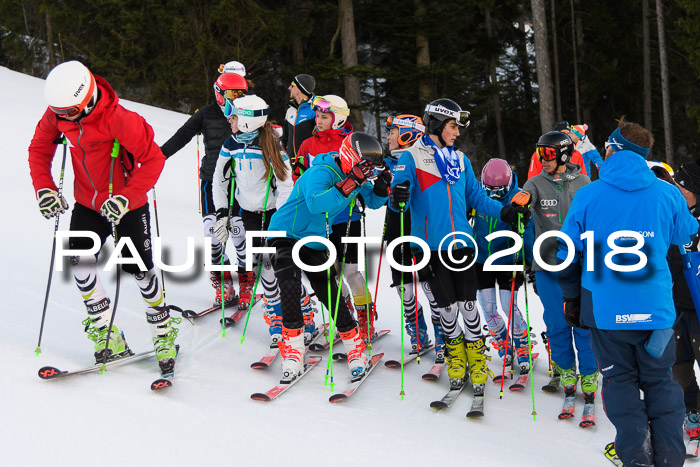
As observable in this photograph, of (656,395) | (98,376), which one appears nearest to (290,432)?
(98,376)

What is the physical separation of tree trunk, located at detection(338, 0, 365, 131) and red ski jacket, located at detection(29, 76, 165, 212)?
46.8 ft

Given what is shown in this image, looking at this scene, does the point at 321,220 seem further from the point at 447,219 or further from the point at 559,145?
the point at 559,145

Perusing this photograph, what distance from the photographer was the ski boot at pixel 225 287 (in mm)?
6504

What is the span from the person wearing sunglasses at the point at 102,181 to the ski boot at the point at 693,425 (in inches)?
139

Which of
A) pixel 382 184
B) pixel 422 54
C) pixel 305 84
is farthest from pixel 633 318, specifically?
pixel 422 54

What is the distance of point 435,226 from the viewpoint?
4844 millimetres

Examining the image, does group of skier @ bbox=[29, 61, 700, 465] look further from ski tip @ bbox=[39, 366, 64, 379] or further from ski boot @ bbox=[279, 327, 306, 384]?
ski tip @ bbox=[39, 366, 64, 379]

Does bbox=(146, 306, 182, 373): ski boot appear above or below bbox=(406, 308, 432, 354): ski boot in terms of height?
above

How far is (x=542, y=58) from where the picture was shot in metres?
16.7

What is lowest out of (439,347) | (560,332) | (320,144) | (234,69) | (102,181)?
(439,347)

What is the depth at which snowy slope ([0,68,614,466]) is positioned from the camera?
3.75 metres

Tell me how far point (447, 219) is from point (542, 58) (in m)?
13.2

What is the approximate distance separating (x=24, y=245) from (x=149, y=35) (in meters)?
16.0

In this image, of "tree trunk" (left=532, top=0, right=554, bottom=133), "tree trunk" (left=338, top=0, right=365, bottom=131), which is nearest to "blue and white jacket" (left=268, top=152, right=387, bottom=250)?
"tree trunk" (left=532, top=0, right=554, bottom=133)
